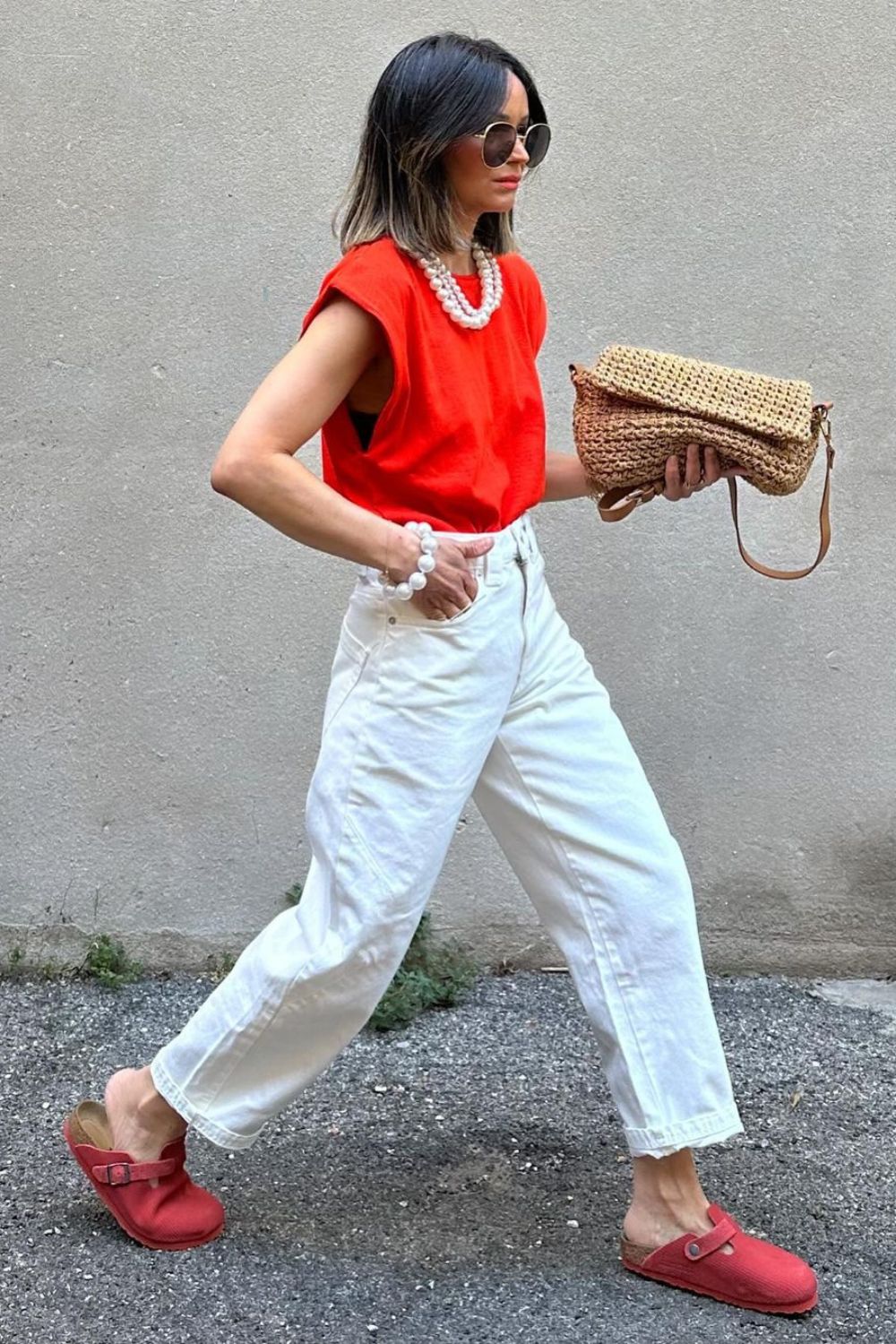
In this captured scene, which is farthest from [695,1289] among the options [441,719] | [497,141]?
[497,141]

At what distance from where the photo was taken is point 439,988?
3.59 metres

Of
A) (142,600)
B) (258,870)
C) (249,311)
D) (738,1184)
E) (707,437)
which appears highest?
(249,311)

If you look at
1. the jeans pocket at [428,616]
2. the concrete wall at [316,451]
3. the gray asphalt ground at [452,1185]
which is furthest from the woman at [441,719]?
the concrete wall at [316,451]

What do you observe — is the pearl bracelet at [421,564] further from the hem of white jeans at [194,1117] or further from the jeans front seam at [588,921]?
the hem of white jeans at [194,1117]

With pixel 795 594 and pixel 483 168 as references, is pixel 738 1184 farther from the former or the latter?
pixel 483 168

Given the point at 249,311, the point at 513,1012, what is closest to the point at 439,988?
the point at 513,1012

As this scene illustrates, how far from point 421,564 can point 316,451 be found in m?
1.39

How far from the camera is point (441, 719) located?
7.75 feet

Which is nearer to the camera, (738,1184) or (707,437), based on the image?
(707,437)

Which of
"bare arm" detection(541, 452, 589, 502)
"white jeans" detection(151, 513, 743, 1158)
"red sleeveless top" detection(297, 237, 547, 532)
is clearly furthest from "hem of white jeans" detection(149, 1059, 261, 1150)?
"bare arm" detection(541, 452, 589, 502)

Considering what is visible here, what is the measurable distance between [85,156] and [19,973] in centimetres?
190

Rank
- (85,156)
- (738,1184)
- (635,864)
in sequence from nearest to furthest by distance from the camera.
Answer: (635,864)
(738,1184)
(85,156)

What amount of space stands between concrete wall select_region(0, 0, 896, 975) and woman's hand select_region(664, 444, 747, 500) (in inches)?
48.2

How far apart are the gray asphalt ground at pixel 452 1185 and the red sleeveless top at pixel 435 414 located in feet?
3.99
